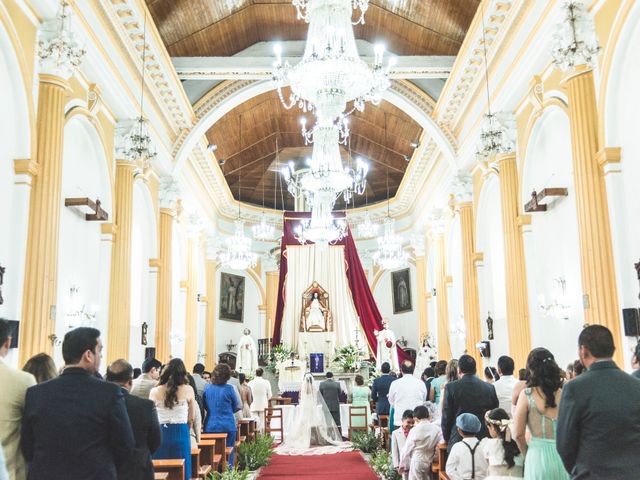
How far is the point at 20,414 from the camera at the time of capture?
121 inches

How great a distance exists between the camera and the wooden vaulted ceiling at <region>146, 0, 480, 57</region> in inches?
497

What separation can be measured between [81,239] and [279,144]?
11924mm

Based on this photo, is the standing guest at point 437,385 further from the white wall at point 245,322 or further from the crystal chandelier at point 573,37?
the white wall at point 245,322

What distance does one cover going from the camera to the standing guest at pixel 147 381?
5871 millimetres

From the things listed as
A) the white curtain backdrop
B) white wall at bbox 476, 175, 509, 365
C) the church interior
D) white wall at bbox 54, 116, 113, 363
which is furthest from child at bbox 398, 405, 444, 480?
the white curtain backdrop

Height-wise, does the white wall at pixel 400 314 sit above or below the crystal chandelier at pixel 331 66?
below

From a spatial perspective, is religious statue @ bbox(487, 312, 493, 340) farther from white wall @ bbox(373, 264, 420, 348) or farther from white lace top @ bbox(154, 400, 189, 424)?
white wall @ bbox(373, 264, 420, 348)

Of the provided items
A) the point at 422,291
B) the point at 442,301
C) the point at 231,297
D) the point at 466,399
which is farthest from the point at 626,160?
the point at 231,297

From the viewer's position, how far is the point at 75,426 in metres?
2.89

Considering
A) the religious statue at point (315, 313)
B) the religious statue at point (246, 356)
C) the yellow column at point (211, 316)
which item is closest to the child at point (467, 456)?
the religious statue at point (246, 356)

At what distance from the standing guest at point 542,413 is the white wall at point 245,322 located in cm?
1996

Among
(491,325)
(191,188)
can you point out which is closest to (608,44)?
(491,325)

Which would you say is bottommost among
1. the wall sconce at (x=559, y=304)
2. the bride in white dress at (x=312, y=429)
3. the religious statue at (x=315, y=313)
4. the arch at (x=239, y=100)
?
the bride in white dress at (x=312, y=429)

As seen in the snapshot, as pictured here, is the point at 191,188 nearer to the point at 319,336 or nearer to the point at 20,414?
the point at 319,336
